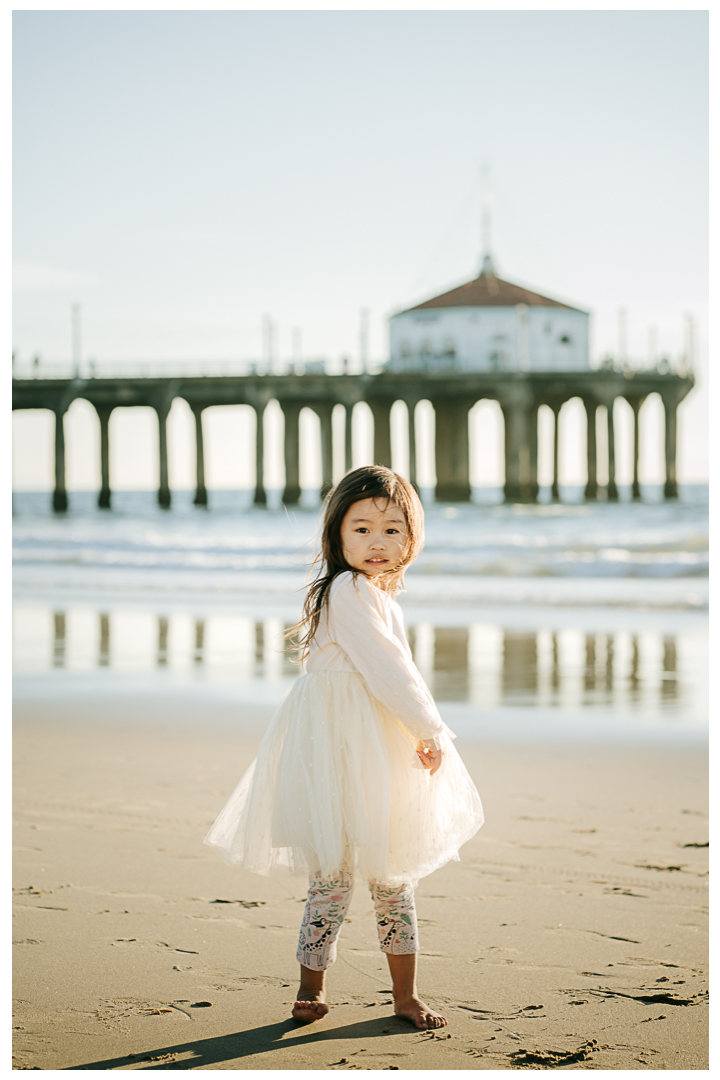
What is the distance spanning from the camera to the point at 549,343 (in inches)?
1695

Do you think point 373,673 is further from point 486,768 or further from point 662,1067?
point 486,768

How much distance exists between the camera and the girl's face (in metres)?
2.67

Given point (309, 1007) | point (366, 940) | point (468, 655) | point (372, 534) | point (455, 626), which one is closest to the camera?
point (309, 1007)

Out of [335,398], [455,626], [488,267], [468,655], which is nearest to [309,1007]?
[468,655]

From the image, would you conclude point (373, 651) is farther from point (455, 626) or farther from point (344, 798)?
point (455, 626)

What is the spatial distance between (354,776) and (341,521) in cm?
63

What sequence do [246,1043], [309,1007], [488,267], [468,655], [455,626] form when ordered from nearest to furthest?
[246,1043]
[309,1007]
[468,655]
[455,626]
[488,267]

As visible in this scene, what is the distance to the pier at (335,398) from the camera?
34000mm

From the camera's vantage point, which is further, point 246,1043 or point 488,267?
point 488,267

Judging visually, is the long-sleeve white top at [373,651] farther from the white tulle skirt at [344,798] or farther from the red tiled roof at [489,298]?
the red tiled roof at [489,298]

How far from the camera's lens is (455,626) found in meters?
10.0

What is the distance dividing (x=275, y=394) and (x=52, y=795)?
1189 inches

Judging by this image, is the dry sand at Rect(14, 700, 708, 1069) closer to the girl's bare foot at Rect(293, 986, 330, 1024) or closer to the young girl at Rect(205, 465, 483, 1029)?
the girl's bare foot at Rect(293, 986, 330, 1024)

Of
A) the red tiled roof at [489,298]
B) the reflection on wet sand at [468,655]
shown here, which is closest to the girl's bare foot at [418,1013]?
the reflection on wet sand at [468,655]
